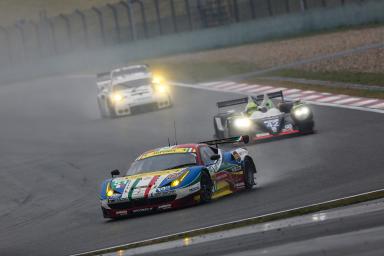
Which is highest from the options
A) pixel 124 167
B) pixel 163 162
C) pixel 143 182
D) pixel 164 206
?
pixel 163 162

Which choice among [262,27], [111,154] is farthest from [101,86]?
[262,27]

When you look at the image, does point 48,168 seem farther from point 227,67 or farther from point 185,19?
point 185,19

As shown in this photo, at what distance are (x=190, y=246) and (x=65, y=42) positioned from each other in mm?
49003

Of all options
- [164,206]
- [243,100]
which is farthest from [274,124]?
[164,206]

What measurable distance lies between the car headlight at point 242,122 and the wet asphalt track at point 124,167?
2.54 feet

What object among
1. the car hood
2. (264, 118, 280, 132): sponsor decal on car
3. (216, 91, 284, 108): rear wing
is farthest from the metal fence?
the car hood

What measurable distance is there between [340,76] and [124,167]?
1249 centimetres

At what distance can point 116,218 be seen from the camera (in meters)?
14.9

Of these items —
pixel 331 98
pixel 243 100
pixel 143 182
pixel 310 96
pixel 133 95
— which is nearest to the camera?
pixel 143 182

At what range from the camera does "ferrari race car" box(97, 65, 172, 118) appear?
31.8 m

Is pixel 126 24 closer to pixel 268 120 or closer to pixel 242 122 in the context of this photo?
pixel 242 122

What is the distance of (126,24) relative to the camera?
185 feet

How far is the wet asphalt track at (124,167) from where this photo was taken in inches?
529

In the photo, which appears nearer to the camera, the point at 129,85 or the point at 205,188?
the point at 205,188
